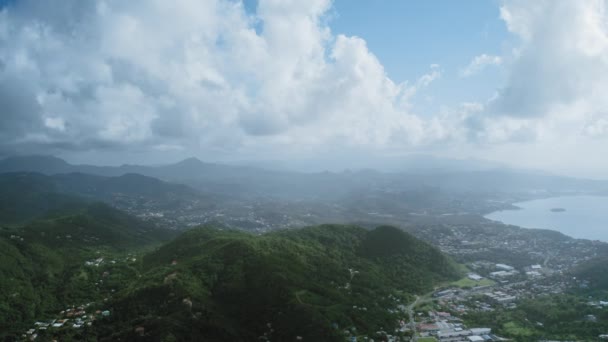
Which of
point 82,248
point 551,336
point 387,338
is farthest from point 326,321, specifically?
point 82,248

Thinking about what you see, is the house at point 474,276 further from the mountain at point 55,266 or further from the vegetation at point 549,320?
the mountain at point 55,266

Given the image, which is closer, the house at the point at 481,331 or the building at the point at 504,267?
the house at the point at 481,331

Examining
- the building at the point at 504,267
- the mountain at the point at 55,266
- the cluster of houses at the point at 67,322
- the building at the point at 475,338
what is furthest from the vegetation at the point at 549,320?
the mountain at the point at 55,266

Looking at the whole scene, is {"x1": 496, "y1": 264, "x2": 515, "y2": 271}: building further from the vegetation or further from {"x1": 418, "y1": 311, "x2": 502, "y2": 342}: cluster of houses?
{"x1": 418, "y1": 311, "x2": 502, "y2": 342}: cluster of houses

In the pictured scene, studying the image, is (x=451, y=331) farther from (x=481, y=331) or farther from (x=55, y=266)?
(x=55, y=266)

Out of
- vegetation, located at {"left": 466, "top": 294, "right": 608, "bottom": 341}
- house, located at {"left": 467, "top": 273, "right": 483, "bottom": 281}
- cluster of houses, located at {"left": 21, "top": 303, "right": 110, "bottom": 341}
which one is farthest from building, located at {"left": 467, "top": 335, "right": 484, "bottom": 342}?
cluster of houses, located at {"left": 21, "top": 303, "right": 110, "bottom": 341}

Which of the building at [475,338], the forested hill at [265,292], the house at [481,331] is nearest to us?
the forested hill at [265,292]

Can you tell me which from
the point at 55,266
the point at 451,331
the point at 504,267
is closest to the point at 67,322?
the point at 55,266

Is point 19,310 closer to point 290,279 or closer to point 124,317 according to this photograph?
point 124,317
